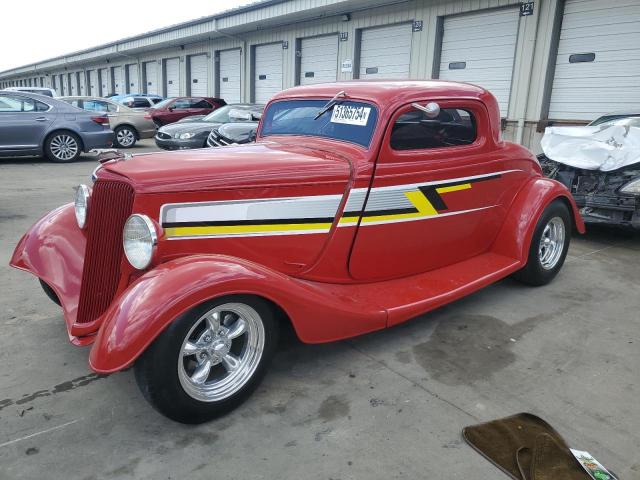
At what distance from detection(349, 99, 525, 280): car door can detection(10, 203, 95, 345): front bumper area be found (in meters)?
1.65

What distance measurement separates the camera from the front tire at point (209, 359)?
2.33m

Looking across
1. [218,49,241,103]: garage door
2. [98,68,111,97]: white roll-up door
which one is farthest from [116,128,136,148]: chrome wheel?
[98,68,111,97]: white roll-up door

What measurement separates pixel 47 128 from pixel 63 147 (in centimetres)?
55

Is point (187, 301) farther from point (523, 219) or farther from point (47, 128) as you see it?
point (47, 128)

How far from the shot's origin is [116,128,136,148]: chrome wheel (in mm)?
14344

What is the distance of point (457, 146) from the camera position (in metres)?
3.83

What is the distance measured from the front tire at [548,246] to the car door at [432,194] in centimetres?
40

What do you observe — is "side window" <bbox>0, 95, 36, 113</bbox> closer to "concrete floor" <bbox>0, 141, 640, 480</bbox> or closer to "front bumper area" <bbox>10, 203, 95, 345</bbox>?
"concrete floor" <bbox>0, 141, 640, 480</bbox>

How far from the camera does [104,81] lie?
36.0 metres

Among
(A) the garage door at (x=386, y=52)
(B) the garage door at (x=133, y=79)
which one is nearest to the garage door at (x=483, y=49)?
(A) the garage door at (x=386, y=52)

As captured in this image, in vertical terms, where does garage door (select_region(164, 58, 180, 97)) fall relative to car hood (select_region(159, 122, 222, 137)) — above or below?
above

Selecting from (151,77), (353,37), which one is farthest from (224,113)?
(151,77)

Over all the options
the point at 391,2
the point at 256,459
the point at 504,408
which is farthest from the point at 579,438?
the point at 391,2

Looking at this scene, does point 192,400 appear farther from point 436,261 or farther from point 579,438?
point 436,261
